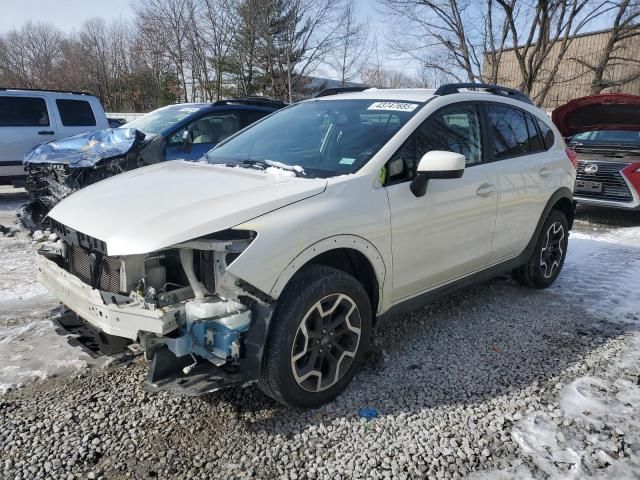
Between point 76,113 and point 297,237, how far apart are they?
29.6 ft

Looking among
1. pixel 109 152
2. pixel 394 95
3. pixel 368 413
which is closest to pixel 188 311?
pixel 368 413

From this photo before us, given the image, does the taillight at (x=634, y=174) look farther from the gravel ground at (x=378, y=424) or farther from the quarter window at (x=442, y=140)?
the quarter window at (x=442, y=140)

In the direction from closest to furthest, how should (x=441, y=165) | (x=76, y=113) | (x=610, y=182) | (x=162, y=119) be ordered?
(x=441, y=165), (x=162, y=119), (x=610, y=182), (x=76, y=113)

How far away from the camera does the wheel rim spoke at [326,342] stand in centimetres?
277

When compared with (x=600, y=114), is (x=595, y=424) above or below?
below

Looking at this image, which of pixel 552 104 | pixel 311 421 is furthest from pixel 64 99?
pixel 552 104

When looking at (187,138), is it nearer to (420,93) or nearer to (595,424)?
(420,93)

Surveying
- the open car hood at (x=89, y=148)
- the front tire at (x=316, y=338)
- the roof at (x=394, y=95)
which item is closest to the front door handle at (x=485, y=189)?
the roof at (x=394, y=95)

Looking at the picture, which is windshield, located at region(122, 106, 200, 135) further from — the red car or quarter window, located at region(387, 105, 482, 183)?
the red car

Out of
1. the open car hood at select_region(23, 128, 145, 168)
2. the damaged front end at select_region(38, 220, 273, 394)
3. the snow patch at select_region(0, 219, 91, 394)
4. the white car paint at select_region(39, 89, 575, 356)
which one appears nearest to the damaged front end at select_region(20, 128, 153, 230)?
the open car hood at select_region(23, 128, 145, 168)

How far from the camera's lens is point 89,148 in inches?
257

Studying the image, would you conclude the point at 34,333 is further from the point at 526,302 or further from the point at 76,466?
the point at 526,302

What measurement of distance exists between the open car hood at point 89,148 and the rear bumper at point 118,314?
12.8 ft

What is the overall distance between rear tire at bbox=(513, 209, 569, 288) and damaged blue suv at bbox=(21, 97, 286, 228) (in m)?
4.27
